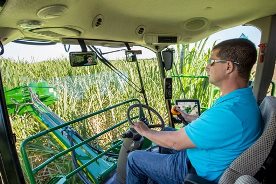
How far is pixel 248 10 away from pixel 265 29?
59 centimetres

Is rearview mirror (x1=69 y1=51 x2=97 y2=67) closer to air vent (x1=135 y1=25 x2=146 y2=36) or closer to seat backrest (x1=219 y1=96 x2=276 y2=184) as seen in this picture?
air vent (x1=135 y1=25 x2=146 y2=36)

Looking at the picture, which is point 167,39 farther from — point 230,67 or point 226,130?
point 226,130

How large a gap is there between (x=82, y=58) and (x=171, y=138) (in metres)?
1.18

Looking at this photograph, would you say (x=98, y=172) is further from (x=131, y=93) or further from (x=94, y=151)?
(x=131, y=93)

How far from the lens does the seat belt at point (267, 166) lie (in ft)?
4.78

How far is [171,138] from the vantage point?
1694mm

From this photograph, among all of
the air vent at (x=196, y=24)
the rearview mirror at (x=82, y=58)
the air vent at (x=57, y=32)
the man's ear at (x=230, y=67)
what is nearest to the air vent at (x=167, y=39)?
the air vent at (x=196, y=24)

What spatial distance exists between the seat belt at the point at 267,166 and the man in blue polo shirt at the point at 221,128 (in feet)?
0.40

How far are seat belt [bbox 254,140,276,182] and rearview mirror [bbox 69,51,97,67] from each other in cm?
166

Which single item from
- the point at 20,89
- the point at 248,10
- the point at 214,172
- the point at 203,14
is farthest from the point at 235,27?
the point at 20,89

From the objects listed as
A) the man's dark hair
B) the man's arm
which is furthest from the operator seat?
the man's dark hair

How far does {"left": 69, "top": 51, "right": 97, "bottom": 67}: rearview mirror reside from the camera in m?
2.36

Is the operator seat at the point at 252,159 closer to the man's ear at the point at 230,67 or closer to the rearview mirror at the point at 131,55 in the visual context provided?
the man's ear at the point at 230,67

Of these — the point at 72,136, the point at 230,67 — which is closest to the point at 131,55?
the point at 72,136
